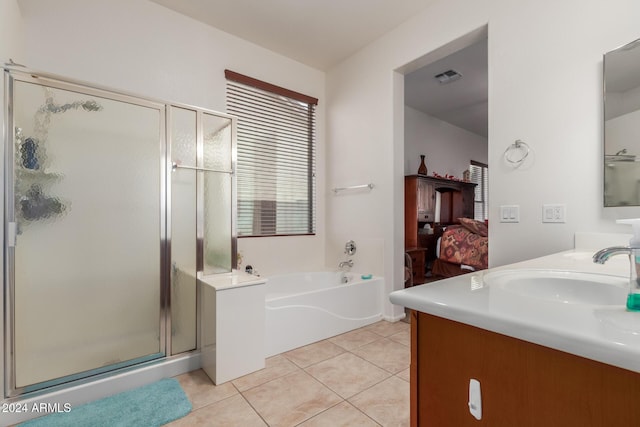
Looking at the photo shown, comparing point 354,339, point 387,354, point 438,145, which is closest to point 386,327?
point 354,339

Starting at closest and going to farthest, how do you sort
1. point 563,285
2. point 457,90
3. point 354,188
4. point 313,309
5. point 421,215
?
point 563,285
point 313,309
point 354,188
point 457,90
point 421,215

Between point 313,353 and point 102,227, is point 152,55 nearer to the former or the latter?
point 102,227

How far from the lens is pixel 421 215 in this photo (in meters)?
4.34

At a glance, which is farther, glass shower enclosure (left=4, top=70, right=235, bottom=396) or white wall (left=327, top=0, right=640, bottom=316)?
white wall (left=327, top=0, right=640, bottom=316)

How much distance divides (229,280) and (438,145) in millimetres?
4566

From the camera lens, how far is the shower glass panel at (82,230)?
1.55 metres

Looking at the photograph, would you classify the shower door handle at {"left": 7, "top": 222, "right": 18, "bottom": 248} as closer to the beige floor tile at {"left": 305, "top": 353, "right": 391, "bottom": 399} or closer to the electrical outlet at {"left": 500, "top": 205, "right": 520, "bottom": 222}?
the beige floor tile at {"left": 305, "top": 353, "right": 391, "bottom": 399}

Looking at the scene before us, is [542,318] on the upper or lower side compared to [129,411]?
upper

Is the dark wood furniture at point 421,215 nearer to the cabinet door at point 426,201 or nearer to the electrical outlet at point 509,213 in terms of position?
the cabinet door at point 426,201

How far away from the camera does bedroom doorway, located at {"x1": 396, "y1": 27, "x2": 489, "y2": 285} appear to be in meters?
3.39

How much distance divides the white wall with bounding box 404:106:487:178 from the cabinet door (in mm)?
473

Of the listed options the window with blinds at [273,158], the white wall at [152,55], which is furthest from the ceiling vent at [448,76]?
the white wall at [152,55]

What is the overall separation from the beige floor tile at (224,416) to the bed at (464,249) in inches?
104

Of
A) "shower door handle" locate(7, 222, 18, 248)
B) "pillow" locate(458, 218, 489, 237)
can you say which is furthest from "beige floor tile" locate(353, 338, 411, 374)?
"shower door handle" locate(7, 222, 18, 248)
